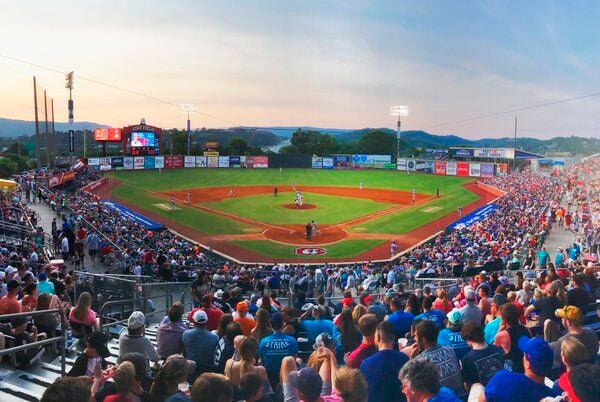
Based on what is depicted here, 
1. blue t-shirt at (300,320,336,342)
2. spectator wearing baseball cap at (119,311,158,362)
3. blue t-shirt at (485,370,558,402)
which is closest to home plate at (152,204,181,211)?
blue t-shirt at (300,320,336,342)

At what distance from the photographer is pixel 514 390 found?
3.87 meters

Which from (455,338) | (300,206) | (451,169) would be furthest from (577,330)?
(451,169)

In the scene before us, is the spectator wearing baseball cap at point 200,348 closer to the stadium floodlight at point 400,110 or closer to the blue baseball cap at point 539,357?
the blue baseball cap at point 539,357

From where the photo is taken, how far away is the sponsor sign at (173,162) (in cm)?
8114

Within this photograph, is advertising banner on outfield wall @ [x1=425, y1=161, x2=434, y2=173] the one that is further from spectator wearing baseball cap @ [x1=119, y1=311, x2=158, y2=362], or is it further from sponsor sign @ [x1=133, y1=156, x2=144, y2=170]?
spectator wearing baseball cap @ [x1=119, y1=311, x2=158, y2=362]

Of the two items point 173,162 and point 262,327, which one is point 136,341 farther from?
point 173,162

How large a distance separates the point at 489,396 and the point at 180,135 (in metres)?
116

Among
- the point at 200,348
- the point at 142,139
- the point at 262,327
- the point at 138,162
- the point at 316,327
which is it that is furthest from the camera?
the point at 142,139

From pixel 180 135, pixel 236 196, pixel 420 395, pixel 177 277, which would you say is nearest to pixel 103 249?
pixel 177 277

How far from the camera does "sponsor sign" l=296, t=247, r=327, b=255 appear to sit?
3020 cm

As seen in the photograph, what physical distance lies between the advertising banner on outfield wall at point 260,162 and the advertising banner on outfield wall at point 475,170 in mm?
35793

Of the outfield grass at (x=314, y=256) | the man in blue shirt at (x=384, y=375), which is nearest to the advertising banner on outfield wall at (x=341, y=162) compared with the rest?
the outfield grass at (x=314, y=256)

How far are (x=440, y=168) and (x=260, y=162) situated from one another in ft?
105

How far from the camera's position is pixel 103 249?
2177cm
